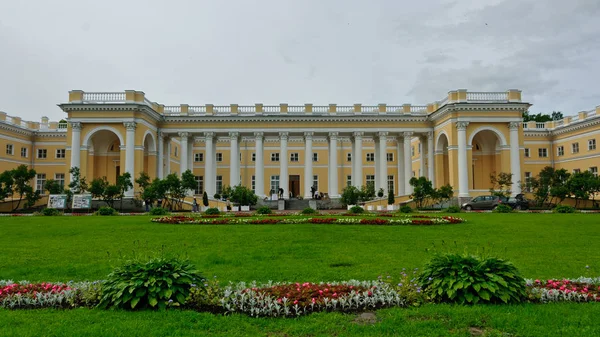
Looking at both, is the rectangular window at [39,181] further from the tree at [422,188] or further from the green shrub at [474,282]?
the green shrub at [474,282]

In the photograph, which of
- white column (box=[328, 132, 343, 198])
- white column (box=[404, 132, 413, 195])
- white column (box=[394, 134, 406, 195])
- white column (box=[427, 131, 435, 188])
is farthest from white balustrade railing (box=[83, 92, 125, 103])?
white column (box=[427, 131, 435, 188])

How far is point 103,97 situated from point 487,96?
35510 mm

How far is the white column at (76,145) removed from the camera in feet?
126

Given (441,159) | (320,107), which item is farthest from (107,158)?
(441,159)

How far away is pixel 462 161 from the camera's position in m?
38.6

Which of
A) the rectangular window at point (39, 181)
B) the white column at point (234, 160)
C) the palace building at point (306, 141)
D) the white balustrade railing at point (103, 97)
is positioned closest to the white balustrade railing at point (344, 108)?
the palace building at point (306, 141)

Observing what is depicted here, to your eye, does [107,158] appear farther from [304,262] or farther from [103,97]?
[304,262]

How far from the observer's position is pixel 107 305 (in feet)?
19.6

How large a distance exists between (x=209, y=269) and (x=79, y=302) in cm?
304

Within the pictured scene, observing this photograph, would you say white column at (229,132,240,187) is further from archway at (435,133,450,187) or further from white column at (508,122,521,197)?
white column at (508,122,521,197)

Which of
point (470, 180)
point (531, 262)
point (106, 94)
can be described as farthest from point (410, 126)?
point (531, 262)

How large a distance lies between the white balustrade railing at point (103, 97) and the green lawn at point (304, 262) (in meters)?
23.8

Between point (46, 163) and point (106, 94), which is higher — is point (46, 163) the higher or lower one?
the lower one

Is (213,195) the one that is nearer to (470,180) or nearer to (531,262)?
(470,180)
